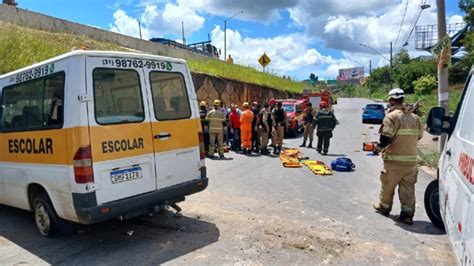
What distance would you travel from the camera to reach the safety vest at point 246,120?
1348 cm

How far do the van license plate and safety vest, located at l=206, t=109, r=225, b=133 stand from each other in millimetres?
8020

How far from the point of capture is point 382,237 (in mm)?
5297

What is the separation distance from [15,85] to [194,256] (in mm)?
3432

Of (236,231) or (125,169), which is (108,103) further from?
(236,231)

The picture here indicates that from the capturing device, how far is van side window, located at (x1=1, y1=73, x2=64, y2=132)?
4805 mm

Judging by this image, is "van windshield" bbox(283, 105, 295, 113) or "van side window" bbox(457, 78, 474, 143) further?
"van windshield" bbox(283, 105, 295, 113)

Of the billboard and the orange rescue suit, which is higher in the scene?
the billboard

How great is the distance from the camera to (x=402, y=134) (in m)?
5.73

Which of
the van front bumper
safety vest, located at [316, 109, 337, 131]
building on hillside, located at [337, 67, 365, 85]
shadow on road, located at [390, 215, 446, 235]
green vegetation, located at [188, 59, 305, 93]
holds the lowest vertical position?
shadow on road, located at [390, 215, 446, 235]

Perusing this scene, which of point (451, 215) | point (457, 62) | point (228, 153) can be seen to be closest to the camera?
point (451, 215)

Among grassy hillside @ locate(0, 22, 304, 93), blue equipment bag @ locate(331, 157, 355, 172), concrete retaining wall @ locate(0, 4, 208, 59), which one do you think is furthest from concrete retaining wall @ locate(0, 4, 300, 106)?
blue equipment bag @ locate(331, 157, 355, 172)

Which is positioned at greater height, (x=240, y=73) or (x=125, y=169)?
(x=240, y=73)

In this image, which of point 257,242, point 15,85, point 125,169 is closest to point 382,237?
point 257,242

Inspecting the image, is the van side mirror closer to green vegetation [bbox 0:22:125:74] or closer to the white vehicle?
the white vehicle
